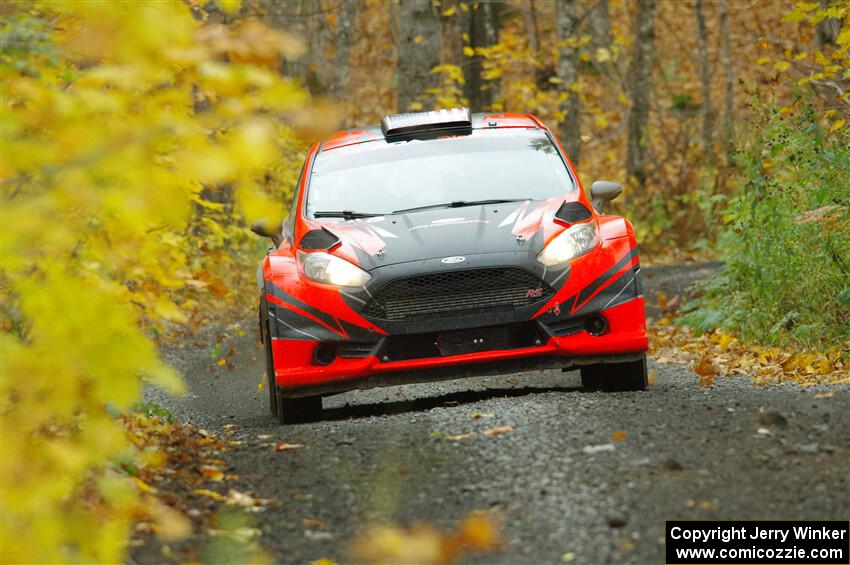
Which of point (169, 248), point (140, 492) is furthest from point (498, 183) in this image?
point (140, 492)

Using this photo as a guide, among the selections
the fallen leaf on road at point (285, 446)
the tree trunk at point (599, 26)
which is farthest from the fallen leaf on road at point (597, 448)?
the tree trunk at point (599, 26)

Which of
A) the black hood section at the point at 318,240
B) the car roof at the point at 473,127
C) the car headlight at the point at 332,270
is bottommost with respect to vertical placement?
the car headlight at the point at 332,270

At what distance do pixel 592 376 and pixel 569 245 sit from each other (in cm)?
103

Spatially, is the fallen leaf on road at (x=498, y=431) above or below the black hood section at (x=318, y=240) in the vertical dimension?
below

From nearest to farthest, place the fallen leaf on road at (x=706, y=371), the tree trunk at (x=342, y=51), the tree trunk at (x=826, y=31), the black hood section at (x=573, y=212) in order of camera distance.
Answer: the black hood section at (x=573, y=212), the fallen leaf on road at (x=706, y=371), the tree trunk at (x=826, y=31), the tree trunk at (x=342, y=51)

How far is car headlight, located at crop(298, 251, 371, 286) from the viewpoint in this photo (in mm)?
7461

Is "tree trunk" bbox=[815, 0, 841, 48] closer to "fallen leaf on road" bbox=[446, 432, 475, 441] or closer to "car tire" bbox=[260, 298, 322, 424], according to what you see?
"car tire" bbox=[260, 298, 322, 424]

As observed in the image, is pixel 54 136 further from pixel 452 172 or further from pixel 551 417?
pixel 452 172

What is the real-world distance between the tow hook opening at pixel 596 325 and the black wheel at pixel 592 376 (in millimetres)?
548

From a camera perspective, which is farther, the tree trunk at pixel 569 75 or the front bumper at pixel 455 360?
the tree trunk at pixel 569 75

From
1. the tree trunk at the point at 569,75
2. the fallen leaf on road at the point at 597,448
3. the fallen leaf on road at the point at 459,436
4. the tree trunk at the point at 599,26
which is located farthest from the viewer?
the tree trunk at the point at 599,26

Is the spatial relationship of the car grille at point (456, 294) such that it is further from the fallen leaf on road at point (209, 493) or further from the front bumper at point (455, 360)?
the fallen leaf on road at point (209, 493)

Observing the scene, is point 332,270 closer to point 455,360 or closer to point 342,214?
point 342,214

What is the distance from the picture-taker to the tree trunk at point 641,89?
23.9 m
